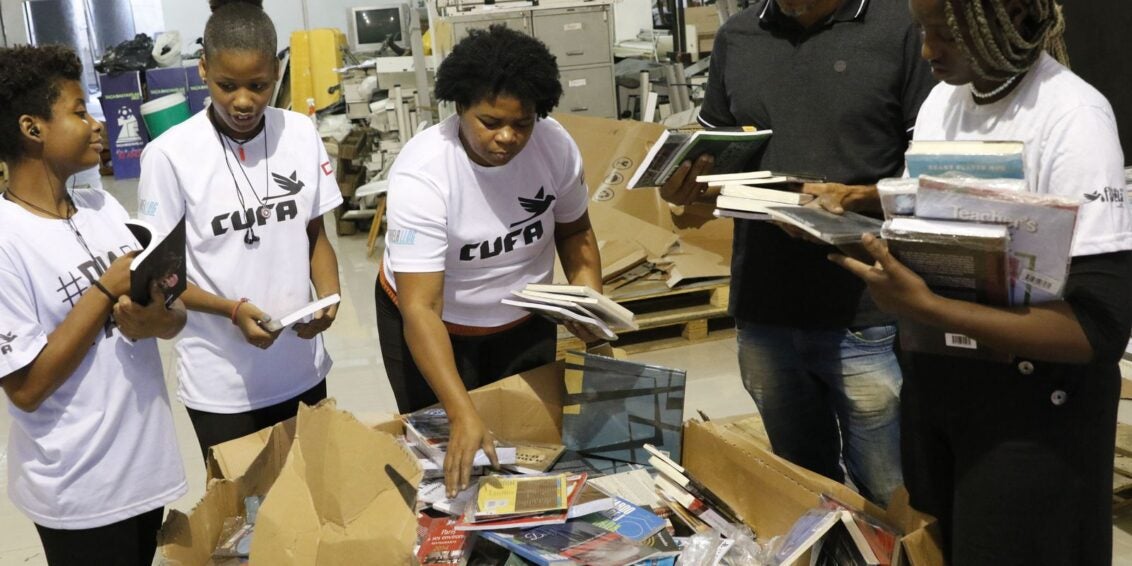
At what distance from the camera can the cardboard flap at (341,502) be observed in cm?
159

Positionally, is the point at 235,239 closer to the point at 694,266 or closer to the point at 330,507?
the point at 330,507

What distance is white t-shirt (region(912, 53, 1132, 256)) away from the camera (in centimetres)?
128

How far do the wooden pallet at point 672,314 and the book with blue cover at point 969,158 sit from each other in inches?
124

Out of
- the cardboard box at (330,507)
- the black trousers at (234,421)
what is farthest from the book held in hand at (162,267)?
the black trousers at (234,421)

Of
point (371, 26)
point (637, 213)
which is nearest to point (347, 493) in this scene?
point (637, 213)

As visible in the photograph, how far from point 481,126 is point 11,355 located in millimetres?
921

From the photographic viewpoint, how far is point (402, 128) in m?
7.16

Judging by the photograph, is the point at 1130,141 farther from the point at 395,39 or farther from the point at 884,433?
the point at 395,39

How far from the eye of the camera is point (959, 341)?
1.41m

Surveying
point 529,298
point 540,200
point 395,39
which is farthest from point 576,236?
point 395,39

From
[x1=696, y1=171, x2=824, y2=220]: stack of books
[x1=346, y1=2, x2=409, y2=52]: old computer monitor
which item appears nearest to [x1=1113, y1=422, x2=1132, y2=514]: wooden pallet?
[x1=696, y1=171, x2=824, y2=220]: stack of books

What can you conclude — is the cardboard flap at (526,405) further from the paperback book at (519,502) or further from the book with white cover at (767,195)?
the book with white cover at (767,195)

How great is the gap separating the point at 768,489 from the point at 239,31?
144cm

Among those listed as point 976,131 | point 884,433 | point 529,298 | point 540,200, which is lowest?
point 884,433
